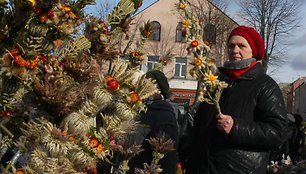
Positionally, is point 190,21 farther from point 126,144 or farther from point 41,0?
point 41,0

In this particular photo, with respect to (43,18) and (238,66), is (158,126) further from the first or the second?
(43,18)

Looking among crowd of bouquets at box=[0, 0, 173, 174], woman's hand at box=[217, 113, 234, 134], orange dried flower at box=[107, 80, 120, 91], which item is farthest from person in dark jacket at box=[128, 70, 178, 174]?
orange dried flower at box=[107, 80, 120, 91]

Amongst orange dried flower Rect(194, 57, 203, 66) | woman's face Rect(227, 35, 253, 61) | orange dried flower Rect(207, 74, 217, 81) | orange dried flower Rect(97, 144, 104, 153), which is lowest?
orange dried flower Rect(97, 144, 104, 153)

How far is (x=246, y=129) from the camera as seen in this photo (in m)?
2.43

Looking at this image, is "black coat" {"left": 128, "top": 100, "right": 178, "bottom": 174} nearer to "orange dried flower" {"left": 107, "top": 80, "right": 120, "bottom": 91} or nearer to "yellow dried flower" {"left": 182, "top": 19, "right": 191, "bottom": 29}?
"yellow dried flower" {"left": 182, "top": 19, "right": 191, "bottom": 29}

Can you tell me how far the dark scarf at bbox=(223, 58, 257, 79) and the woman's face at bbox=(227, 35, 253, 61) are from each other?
5 cm

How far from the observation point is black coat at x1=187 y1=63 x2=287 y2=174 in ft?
8.07

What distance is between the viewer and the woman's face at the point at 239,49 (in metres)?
2.63

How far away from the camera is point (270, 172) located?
6.30 metres

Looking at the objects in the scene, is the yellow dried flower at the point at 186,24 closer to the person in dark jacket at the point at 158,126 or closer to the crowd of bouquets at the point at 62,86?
the person in dark jacket at the point at 158,126

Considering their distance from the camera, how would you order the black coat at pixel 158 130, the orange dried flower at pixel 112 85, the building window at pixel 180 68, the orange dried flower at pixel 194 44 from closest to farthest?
the orange dried flower at pixel 112 85, the orange dried flower at pixel 194 44, the black coat at pixel 158 130, the building window at pixel 180 68

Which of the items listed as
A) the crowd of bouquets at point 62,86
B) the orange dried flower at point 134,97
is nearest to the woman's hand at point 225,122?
the crowd of bouquets at point 62,86

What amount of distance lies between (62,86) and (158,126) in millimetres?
1890

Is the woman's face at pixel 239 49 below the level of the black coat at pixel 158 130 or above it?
above
